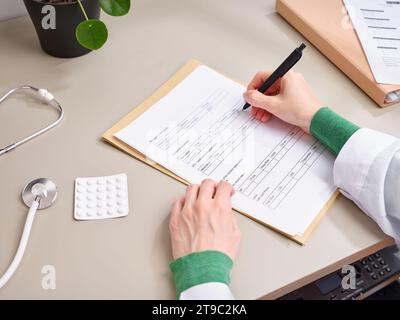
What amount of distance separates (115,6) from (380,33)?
21.1 inches

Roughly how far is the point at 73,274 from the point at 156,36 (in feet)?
1.80

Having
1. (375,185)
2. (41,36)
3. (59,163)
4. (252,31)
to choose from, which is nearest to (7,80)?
(41,36)

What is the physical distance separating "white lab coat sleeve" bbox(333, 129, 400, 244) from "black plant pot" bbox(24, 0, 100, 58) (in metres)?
0.52

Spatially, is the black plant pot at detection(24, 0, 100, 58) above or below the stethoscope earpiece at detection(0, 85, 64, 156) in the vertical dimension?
above

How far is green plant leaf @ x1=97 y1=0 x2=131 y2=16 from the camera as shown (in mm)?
783

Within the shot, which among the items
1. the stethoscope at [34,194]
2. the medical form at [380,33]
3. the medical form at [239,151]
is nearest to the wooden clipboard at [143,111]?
the medical form at [239,151]

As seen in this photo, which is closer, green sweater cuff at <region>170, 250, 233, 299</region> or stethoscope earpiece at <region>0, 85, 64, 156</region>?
green sweater cuff at <region>170, 250, 233, 299</region>

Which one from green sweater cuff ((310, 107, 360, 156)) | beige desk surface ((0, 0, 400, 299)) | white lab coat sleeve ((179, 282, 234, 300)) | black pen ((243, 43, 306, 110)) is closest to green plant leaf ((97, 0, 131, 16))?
beige desk surface ((0, 0, 400, 299))

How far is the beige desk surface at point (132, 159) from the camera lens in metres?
0.60

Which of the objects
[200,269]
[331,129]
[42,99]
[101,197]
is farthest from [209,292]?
[42,99]

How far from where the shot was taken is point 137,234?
637 millimetres

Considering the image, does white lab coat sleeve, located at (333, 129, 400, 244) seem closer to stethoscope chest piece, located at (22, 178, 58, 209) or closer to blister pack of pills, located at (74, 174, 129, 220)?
blister pack of pills, located at (74, 174, 129, 220)

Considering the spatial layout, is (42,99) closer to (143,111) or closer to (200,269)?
(143,111)

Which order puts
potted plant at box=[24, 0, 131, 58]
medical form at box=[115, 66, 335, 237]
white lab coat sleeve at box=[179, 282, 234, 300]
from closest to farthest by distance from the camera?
white lab coat sleeve at box=[179, 282, 234, 300], medical form at box=[115, 66, 335, 237], potted plant at box=[24, 0, 131, 58]
